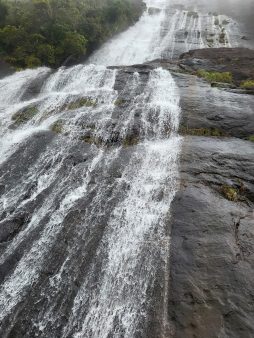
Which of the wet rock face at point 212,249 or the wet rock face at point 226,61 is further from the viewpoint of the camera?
the wet rock face at point 226,61

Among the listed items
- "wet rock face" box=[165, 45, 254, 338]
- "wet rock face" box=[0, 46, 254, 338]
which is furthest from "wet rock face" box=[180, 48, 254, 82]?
"wet rock face" box=[165, 45, 254, 338]

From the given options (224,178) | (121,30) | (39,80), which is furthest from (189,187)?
(121,30)

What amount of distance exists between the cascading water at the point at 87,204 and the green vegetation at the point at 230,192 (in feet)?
6.50

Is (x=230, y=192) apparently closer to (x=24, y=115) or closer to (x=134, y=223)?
(x=134, y=223)

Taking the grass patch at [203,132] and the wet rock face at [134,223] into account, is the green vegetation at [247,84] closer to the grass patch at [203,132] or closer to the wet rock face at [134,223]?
the wet rock face at [134,223]

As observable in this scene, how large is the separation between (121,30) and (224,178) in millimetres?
30433

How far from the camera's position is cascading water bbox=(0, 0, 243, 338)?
9562 millimetres

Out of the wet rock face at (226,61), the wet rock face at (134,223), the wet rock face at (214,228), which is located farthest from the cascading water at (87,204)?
the wet rock face at (226,61)

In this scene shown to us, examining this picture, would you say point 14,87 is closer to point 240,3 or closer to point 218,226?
point 218,226

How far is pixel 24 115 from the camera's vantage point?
19.3 meters

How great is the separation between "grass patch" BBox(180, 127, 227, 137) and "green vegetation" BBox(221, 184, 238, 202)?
433cm

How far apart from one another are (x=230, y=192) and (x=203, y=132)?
4859mm

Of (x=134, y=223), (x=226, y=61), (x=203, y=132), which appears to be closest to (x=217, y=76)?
(x=226, y=61)

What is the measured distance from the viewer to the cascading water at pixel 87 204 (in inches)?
376
